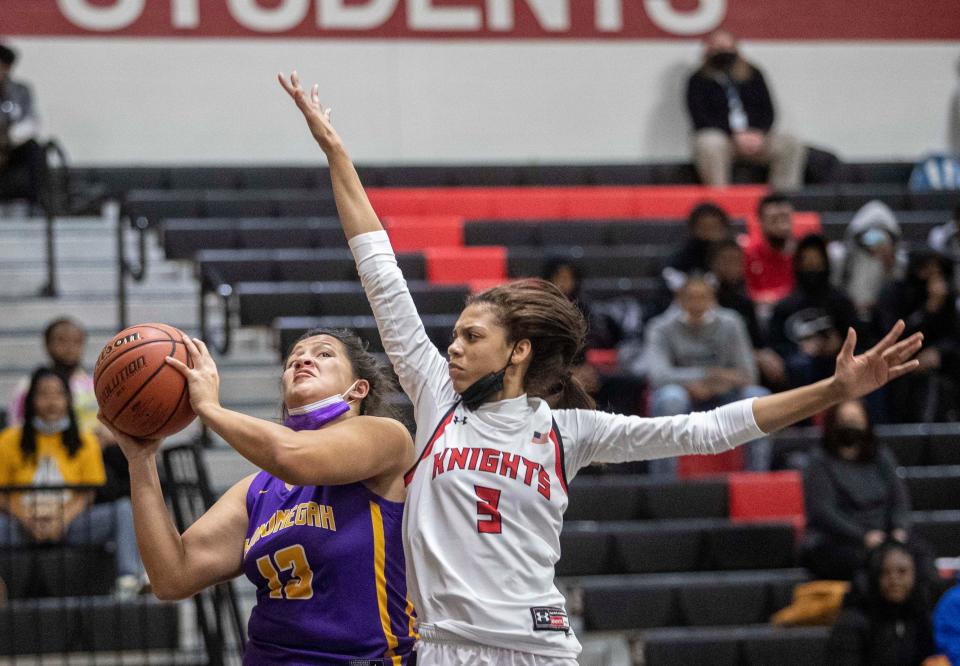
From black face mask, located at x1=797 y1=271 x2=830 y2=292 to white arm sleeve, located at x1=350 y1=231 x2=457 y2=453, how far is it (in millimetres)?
5590

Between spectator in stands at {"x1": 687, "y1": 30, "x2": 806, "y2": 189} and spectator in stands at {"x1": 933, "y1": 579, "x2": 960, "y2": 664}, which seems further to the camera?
spectator in stands at {"x1": 687, "y1": 30, "x2": 806, "y2": 189}

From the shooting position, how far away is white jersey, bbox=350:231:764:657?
3.07 meters

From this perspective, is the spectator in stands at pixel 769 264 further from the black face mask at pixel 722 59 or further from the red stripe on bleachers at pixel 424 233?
the black face mask at pixel 722 59

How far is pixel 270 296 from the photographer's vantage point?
8172 millimetres

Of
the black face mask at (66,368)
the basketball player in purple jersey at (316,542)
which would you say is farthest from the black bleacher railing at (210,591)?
the basketball player in purple jersey at (316,542)

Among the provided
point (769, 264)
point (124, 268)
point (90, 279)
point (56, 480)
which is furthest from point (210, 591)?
point (769, 264)

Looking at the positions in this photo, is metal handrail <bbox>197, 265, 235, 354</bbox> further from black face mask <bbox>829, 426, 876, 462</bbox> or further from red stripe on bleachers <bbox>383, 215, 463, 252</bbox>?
black face mask <bbox>829, 426, 876, 462</bbox>

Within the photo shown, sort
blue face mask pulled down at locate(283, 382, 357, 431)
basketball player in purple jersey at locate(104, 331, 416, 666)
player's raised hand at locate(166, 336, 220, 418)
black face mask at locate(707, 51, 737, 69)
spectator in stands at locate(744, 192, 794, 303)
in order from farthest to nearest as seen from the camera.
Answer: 1. black face mask at locate(707, 51, 737, 69)
2. spectator in stands at locate(744, 192, 794, 303)
3. blue face mask pulled down at locate(283, 382, 357, 431)
4. basketball player in purple jersey at locate(104, 331, 416, 666)
5. player's raised hand at locate(166, 336, 220, 418)

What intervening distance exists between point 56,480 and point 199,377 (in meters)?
3.84

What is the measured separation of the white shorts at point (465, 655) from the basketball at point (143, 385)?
68 cm

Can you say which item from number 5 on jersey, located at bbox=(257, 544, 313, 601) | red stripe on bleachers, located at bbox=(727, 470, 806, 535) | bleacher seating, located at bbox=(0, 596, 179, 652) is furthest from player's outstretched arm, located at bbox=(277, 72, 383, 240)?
red stripe on bleachers, located at bbox=(727, 470, 806, 535)

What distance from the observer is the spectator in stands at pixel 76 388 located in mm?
6758

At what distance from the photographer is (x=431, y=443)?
10.5 ft

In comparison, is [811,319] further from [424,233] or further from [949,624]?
[424,233]
